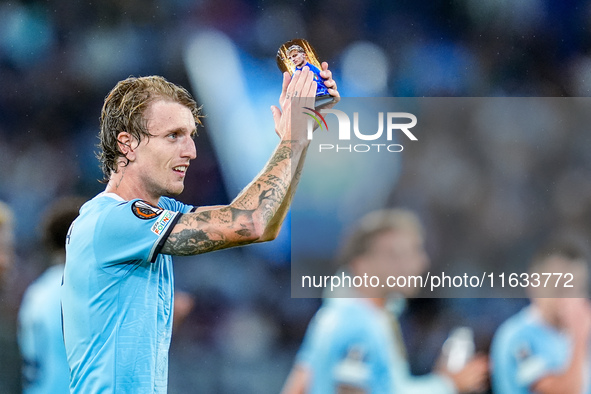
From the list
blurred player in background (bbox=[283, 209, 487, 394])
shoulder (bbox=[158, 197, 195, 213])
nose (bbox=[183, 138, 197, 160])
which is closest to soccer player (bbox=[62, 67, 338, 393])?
nose (bbox=[183, 138, 197, 160])

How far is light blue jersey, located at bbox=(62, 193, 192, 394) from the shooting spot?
159 cm

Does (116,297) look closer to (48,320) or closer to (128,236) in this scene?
(128,236)

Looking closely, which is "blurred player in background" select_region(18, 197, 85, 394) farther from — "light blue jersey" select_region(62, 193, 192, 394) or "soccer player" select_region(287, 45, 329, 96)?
"soccer player" select_region(287, 45, 329, 96)

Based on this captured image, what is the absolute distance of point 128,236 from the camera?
1591mm

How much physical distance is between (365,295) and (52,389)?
159 centimetres

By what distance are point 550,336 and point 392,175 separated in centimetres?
120

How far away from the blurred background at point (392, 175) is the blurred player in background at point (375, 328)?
7 cm

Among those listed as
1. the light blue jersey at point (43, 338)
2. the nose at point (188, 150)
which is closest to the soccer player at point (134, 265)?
the nose at point (188, 150)

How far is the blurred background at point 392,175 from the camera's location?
3451 mm

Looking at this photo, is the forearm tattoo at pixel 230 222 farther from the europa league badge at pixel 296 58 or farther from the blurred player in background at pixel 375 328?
the blurred player in background at pixel 375 328

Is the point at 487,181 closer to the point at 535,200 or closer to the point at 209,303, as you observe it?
the point at 535,200

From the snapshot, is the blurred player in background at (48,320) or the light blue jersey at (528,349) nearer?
the blurred player in background at (48,320)

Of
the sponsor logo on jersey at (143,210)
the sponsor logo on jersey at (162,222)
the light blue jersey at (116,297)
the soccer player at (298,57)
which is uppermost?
the soccer player at (298,57)

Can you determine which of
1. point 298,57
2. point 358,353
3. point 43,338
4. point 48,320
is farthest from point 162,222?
point 358,353
